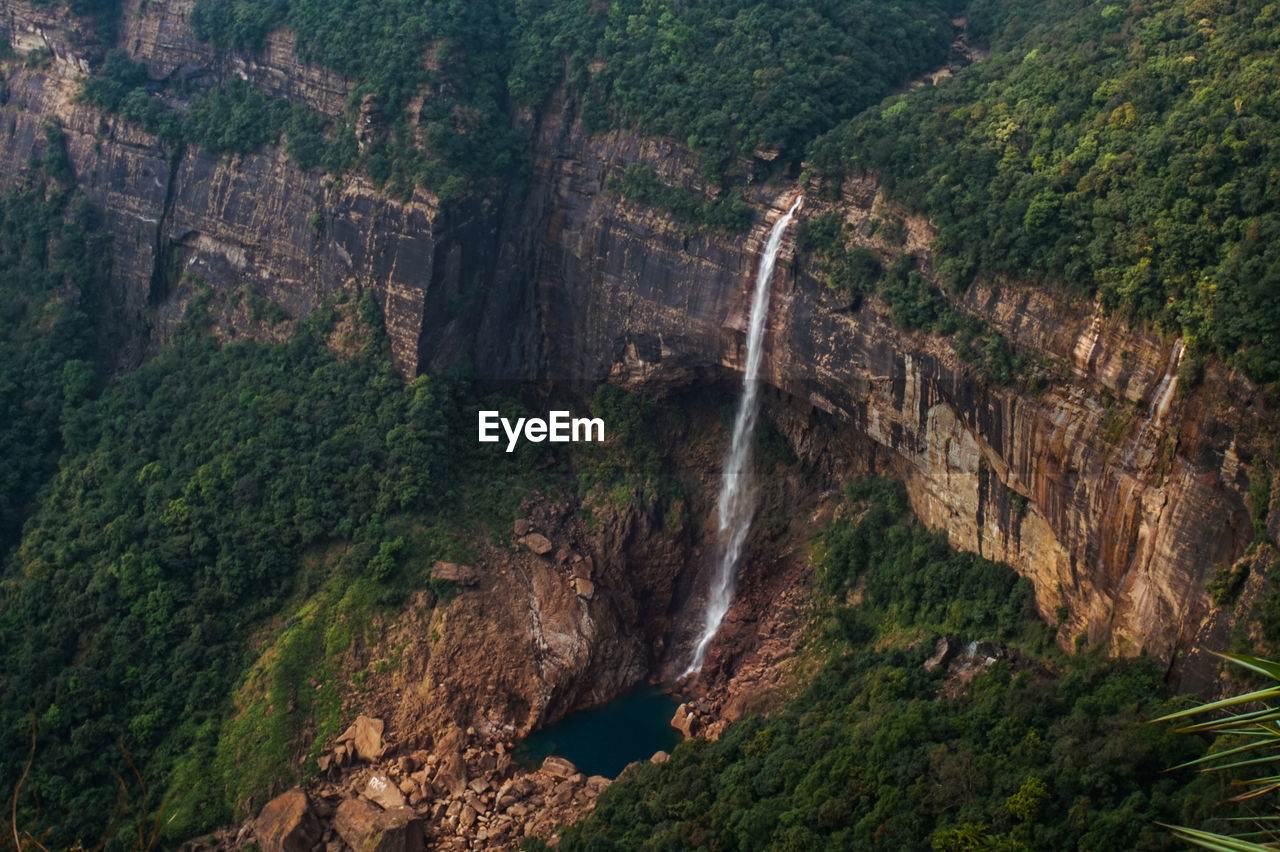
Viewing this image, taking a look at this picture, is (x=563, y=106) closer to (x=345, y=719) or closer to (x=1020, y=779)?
(x=345, y=719)

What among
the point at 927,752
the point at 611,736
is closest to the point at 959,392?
the point at 927,752

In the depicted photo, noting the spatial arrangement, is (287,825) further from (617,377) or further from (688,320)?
(688,320)

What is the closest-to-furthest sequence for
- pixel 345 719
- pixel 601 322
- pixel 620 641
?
pixel 345 719, pixel 620 641, pixel 601 322

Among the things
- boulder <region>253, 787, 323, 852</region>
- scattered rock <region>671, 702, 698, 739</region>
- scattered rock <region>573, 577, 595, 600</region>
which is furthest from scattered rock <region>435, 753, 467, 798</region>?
scattered rock <region>573, 577, 595, 600</region>

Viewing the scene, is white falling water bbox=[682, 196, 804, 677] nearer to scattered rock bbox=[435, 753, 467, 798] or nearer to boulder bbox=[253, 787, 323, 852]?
scattered rock bbox=[435, 753, 467, 798]

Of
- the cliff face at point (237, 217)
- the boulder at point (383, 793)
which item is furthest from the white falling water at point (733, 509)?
the boulder at point (383, 793)

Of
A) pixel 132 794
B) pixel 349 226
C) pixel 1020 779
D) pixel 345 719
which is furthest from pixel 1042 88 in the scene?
pixel 132 794

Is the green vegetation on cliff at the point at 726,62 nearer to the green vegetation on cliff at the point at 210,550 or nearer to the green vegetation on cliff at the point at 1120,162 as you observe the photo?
the green vegetation on cliff at the point at 1120,162
